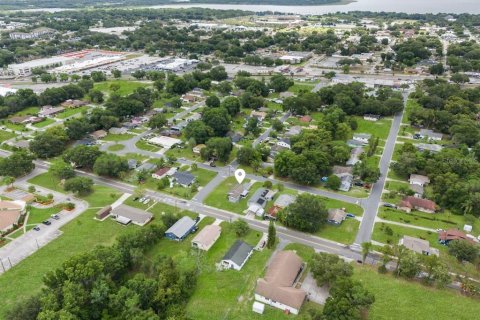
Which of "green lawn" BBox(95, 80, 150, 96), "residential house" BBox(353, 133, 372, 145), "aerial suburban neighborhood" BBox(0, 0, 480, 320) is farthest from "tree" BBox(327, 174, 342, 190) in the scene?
"green lawn" BBox(95, 80, 150, 96)

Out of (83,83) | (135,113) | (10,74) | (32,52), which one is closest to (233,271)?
(135,113)

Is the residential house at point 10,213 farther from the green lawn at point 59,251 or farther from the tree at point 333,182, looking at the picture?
the tree at point 333,182

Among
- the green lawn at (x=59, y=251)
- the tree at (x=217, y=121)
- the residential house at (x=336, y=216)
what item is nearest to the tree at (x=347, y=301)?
the residential house at (x=336, y=216)

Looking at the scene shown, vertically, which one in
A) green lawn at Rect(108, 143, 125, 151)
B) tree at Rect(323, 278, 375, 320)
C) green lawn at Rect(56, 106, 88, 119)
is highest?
tree at Rect(323, 278, 375, 320)

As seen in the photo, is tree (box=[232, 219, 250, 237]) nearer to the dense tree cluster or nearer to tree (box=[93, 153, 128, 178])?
the dense tree cluster

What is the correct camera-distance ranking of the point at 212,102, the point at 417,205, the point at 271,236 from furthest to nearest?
the point at 212,102, the point at 417,205, the point at 271,236

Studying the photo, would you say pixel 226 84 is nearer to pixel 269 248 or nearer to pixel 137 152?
pixel 137 152

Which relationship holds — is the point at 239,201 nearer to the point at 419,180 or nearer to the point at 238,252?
the point at 238,252

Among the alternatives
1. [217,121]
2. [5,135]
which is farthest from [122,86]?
[217,121]
